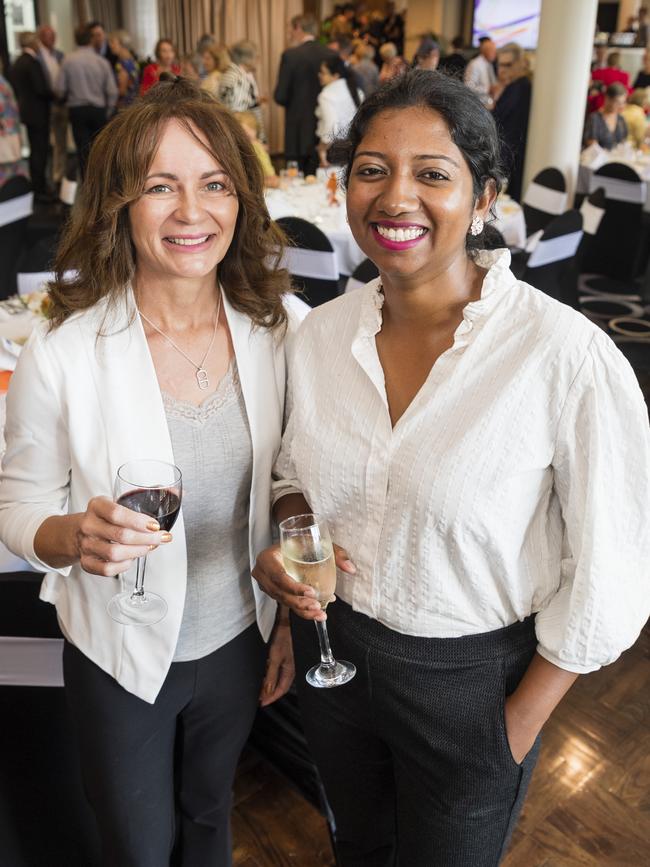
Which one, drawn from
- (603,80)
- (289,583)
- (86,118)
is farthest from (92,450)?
(603,80)

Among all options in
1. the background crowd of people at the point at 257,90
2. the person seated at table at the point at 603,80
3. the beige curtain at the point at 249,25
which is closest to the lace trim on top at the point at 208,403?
the background crowd of people at the point at 257,90

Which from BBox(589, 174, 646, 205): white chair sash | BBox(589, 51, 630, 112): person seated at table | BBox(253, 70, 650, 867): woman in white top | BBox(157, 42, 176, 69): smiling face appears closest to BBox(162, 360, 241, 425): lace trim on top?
BBox(253, 70, 650, 867): woman in white top

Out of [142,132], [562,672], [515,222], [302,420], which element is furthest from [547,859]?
[515,222]

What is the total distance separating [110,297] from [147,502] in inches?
15.5

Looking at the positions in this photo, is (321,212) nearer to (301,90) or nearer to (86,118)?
(301,90)

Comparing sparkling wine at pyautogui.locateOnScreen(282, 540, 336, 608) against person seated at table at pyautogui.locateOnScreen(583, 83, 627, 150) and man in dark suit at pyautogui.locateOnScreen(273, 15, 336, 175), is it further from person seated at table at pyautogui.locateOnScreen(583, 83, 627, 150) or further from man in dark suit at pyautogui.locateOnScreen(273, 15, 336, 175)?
man in dark suit at pyautogui.locateOnScreen(273, 15, 336, 175)

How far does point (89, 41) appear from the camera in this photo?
8.82 meters

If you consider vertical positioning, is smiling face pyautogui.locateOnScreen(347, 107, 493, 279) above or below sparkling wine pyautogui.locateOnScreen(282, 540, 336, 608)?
above

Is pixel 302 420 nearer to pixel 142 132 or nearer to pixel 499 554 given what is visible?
pixel 499 554

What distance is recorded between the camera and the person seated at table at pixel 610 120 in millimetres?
7496

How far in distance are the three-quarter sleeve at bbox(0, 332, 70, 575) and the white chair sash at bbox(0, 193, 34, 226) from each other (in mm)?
3754

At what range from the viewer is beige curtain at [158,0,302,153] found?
12859mm

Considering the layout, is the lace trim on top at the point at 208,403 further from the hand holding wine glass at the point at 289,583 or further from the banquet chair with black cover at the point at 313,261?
the banquet chair with black cover at the point at 313,261

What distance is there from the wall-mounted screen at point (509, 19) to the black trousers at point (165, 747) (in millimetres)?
13839
